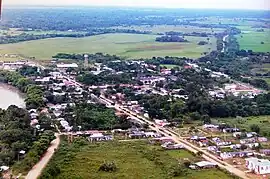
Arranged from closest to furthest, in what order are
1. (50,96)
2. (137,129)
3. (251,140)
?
(251,140)
(137,129)
(50,96)

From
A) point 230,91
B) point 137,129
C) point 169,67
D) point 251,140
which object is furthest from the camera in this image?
point 169,67

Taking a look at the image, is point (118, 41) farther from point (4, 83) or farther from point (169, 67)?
point (4, 83)

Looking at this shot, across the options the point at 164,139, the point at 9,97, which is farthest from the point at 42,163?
the point at 9,97

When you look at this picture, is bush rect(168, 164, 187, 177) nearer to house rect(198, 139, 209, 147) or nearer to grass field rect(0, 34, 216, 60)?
house rect(198, 139, 209, 147)

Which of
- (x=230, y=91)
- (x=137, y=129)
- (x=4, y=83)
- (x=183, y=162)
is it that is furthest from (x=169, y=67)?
(x=183, y=162)

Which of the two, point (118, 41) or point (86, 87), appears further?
point (118, 41)

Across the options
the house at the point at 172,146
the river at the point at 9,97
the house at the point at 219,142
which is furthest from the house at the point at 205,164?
the river at the point at 9,97
